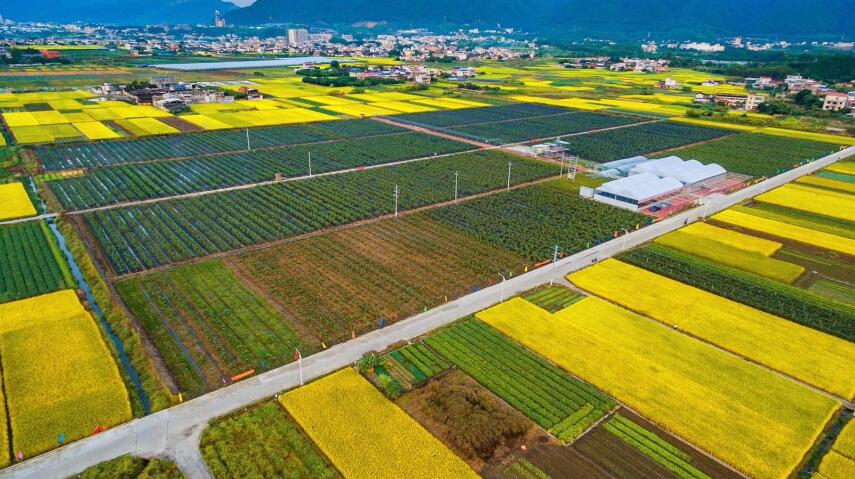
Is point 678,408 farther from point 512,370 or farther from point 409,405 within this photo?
point 409,405

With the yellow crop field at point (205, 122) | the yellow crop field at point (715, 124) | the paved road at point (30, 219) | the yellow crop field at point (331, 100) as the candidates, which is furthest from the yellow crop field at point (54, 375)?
the yellow crop field at point (715, 124)

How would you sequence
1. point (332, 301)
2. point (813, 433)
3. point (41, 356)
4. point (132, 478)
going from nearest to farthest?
point (132, 478) → point (813, 433) → point (41, 356) → point (332, 301)

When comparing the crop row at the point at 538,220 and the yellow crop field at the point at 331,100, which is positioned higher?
the yellow crop field at the point at 331,100

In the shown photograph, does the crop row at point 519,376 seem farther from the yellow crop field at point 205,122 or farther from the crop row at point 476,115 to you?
the yellow crop field at point 205,122

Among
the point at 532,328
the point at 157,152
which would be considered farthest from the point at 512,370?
the point at 157,152

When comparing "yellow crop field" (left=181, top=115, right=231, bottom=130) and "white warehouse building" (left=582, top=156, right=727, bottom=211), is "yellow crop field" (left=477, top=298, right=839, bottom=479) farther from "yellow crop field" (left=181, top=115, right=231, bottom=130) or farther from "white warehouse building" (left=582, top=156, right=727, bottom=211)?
"yellow crop field" (left=181, top=115, right=231, bottom=130)

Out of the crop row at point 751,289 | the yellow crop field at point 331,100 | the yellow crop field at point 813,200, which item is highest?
the yellow crop field at point 331,100
